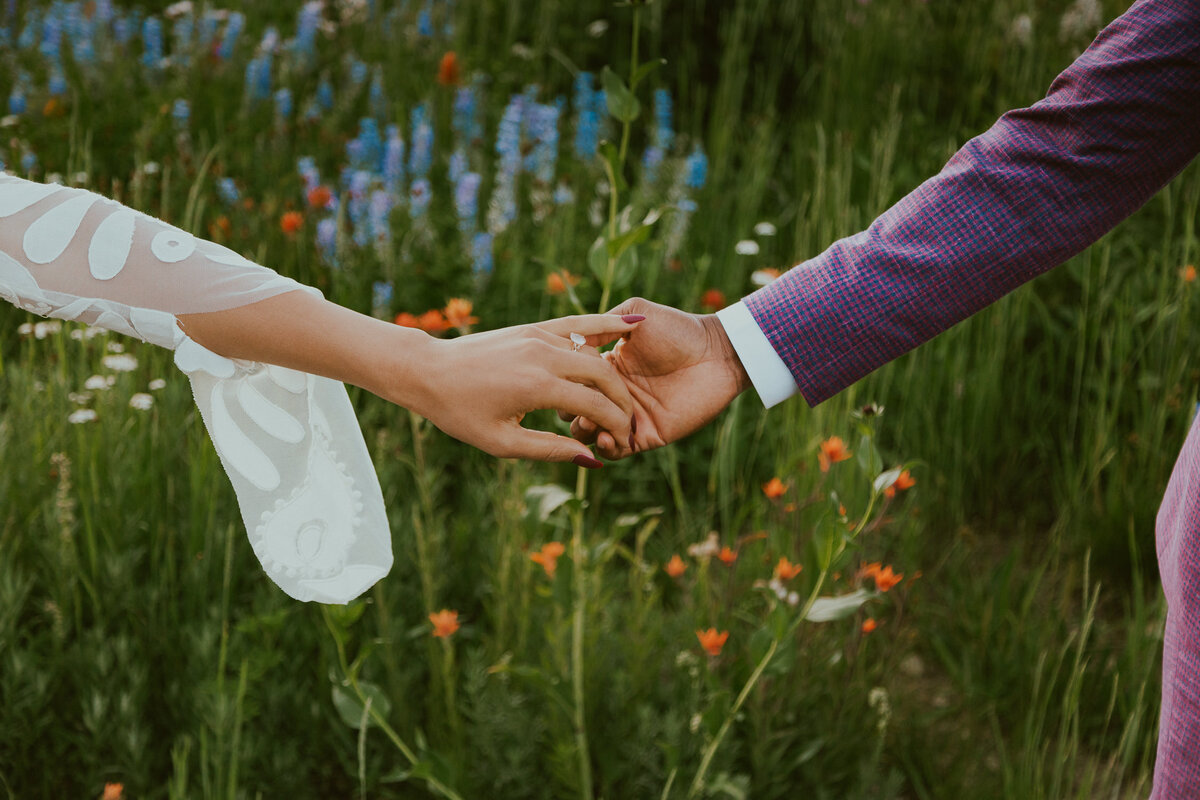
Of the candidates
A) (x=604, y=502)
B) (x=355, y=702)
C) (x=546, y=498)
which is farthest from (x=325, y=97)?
(x=355, y=702)

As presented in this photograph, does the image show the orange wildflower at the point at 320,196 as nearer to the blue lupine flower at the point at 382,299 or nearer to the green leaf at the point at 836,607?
the blue lupine flower at the point at 382,299

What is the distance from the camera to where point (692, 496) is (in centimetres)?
275

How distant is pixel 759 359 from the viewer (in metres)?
1.55

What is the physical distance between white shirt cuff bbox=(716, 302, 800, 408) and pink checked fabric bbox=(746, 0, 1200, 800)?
0.02 meters

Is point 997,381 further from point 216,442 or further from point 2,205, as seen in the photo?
point 2,205

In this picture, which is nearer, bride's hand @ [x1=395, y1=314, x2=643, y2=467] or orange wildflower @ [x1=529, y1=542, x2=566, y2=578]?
bride's hand @ [x1=395, y1=314, x2=643, y2=467]

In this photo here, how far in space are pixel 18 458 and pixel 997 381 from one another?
2.20 metres

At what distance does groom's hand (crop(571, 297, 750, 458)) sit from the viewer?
1.59 m

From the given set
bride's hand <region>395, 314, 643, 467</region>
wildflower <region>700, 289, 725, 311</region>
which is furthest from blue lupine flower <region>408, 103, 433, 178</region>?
bride's hand <region>395, 314, 643, 467</region>

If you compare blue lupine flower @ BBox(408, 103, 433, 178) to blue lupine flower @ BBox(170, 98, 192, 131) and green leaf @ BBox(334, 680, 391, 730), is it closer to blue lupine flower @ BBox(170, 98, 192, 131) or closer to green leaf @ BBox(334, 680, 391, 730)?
blue lupine flower @ BBox(170, 98, 192, 131)

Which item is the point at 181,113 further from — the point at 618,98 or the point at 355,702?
the point at 355,702

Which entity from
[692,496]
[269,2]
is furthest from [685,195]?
[269,2]

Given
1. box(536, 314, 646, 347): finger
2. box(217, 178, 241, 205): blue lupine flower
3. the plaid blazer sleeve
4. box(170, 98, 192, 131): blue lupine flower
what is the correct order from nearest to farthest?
the plaid blazer sleeve
box(536, 314, 646, 347): finger
box(217, 178, 241, 205): blue lupine flower
box(170, 98, 192, 131): blue lupine flower

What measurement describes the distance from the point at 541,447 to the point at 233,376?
39cm
